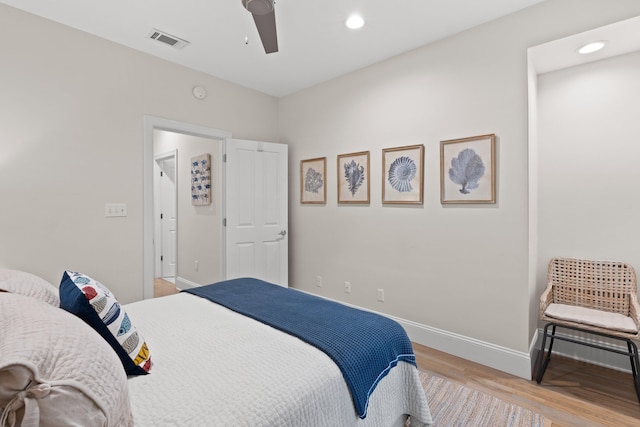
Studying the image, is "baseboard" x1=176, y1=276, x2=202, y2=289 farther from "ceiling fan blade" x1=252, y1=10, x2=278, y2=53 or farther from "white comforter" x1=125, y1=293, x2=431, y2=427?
"ceiling fan blade" x1=252, y1=10, x2=278, y2=53

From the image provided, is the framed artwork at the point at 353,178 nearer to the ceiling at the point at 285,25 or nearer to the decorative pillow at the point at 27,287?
the ceiling at the point at 285,25

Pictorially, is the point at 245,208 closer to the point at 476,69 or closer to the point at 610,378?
the point at 476,69

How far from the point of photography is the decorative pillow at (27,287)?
1.22 m


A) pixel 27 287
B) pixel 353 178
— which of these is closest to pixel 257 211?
pixel 353 178

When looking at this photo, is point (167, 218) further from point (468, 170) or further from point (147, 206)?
point (468, 170)

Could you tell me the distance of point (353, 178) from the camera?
342cm

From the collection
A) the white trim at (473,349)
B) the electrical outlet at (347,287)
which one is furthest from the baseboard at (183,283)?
the white trim at (473,349)

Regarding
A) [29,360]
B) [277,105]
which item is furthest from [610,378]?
[277,105]

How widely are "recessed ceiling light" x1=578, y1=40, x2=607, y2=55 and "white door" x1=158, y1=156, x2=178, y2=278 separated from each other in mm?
5214

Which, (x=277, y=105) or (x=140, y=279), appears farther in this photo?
(x=277, y=105)

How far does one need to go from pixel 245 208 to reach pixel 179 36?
1813 millimetres

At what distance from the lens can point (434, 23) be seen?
2502 millimetres

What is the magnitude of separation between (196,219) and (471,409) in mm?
3829

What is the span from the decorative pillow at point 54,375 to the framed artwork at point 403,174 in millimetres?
2580
